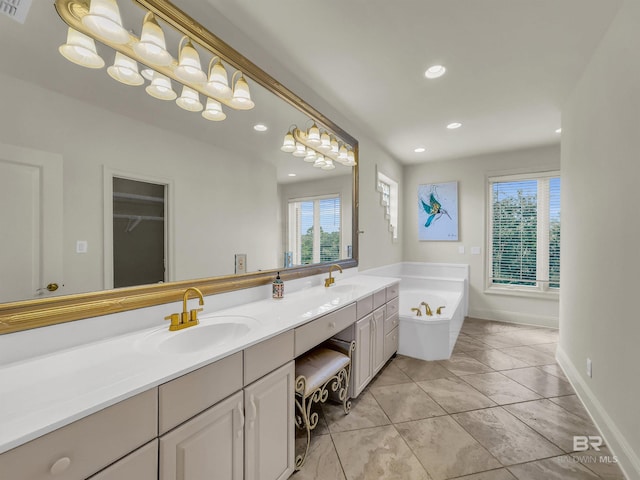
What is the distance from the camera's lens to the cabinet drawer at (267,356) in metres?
1.12

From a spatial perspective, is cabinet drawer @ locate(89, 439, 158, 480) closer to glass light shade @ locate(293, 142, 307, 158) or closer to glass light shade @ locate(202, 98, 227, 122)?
glass light shade @ locate(202, 98, 227, 122)

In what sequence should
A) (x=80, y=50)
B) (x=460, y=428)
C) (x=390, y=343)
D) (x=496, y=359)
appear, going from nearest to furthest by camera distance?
(x=80, y=50)
(x=460, y=428)
(x=390, y=343)
(x=496, y=359)

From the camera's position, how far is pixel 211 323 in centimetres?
137

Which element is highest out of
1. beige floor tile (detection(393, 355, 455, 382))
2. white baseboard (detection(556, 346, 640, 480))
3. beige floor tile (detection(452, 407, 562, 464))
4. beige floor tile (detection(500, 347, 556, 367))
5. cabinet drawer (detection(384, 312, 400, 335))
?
cabinet drawer (detection(384, 312, 400, 335))

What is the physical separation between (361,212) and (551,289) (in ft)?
9.95

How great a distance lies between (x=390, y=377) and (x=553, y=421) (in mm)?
1133

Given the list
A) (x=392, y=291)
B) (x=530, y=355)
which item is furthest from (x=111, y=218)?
(x=530, y=355)

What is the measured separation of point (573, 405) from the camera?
206cm

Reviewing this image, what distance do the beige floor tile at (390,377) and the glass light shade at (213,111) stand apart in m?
2.33

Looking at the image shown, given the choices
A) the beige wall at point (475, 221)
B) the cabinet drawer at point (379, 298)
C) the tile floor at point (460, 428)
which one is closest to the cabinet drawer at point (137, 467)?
the tile floor at point (460, 428)

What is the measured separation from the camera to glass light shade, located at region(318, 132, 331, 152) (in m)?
2.44

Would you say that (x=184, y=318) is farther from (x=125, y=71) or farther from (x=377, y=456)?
(x=377, y=456)

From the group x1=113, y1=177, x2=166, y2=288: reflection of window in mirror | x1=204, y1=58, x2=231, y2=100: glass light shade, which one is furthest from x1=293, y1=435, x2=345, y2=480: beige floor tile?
x1=204, y1=58, x2=231, y2=100: glass light shade

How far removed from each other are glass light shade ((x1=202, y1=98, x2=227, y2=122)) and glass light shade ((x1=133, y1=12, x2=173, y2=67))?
0.98 ft
